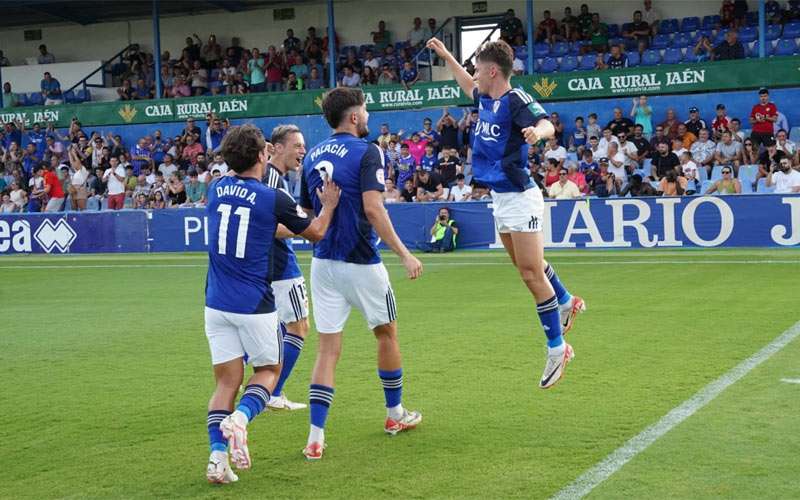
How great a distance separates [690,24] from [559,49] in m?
3.62

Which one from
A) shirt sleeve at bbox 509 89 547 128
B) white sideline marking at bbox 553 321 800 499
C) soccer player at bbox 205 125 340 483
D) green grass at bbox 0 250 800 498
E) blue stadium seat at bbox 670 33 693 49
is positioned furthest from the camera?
blue stadium seat at bbox 670 33 693 49

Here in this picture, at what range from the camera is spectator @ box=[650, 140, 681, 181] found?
72.5ft

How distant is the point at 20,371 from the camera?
9.70 m

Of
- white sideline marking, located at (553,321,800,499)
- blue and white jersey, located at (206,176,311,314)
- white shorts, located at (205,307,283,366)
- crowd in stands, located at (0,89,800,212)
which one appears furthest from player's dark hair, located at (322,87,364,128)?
crowd in stands, located at (0,89,800,212)

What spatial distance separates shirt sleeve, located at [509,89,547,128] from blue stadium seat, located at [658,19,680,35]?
22683 mm

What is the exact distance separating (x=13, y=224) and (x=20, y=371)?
58.1ft

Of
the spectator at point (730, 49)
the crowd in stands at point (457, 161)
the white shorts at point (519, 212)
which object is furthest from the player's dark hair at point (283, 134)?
the spectator at point (730, 49)

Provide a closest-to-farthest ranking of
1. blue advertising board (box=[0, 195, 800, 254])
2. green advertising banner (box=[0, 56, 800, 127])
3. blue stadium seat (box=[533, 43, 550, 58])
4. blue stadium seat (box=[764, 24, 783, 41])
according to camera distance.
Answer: blue advertising board (box=[0, 195, 800, 254]), green advertising banner (box=[0, 56, 800, 127]), blue stadium seat (box=[764, 24, 783, 41]), blue stadium seat (box=[533, 43, 550, 58])

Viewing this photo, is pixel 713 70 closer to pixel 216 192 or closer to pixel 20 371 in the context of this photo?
pixel 20 371

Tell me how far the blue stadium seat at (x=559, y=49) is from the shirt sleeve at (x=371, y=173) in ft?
77.3

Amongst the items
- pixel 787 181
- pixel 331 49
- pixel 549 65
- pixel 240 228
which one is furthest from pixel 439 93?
pixel 240 228

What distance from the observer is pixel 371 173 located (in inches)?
248

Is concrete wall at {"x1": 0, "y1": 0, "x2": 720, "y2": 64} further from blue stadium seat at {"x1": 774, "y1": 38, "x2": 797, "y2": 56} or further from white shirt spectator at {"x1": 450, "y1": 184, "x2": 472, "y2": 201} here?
white shirt spectator at {"x1": 450, "y1": 184, "x2": 472, "y2": 201}

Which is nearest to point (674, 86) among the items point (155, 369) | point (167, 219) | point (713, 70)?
point (713, 70)
